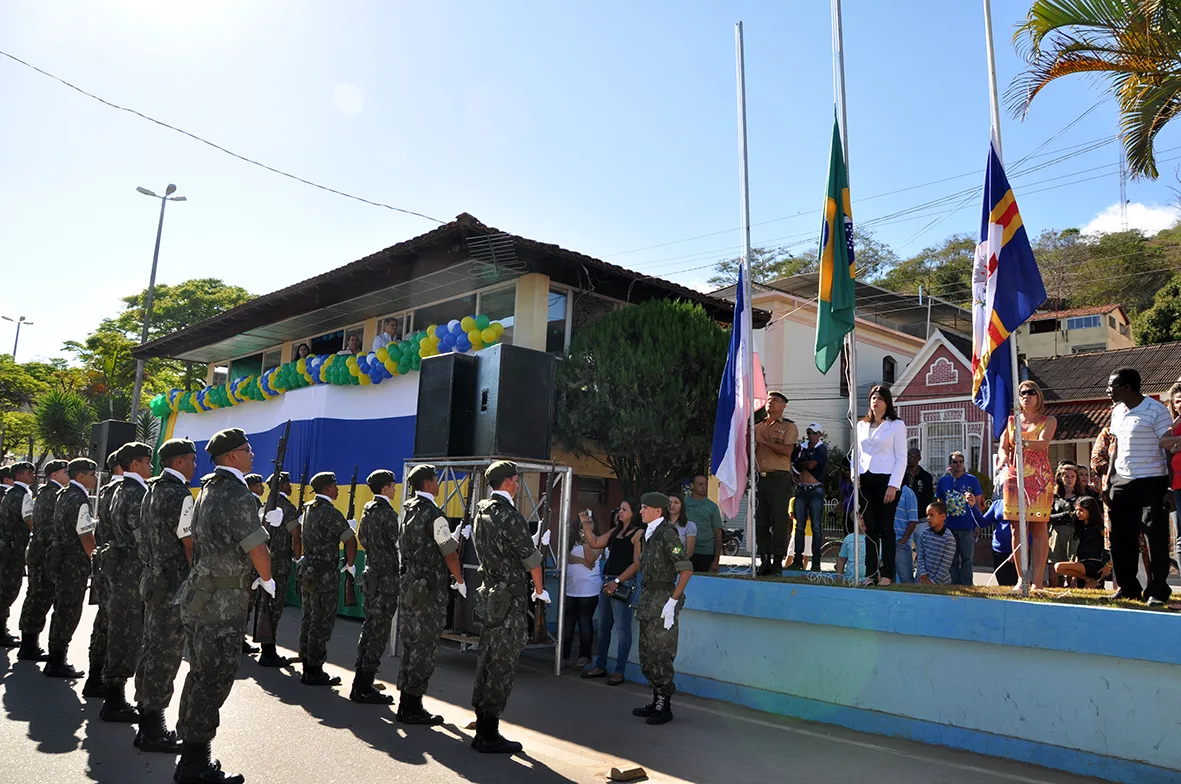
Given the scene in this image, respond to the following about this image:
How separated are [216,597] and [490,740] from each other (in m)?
2.06

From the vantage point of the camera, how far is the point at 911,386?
2961 cm

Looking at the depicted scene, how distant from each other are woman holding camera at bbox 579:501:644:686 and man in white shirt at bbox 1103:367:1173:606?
4015mm

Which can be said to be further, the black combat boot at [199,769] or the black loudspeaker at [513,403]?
the black loudspeaker at [513,403]

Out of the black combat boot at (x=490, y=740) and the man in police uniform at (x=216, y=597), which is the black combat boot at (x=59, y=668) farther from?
the black combat boot at (x=490, y=740)

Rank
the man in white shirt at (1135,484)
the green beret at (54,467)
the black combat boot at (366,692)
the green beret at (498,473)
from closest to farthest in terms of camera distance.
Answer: the man in white shirt at (1135,484), the green beret at (498,473), the black combat boot at (366,692), the green beret at (54,467)

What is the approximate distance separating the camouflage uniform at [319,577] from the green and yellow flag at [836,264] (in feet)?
17.0

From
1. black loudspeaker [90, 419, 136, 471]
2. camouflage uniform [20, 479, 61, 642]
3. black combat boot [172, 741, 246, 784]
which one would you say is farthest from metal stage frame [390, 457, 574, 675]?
black loudspeaker [90, 419, 136, 471]

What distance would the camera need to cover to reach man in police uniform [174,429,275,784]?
498 centimetres

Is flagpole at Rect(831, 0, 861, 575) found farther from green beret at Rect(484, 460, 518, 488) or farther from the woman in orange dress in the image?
green beret at Rect(484, 460, 518, 488)

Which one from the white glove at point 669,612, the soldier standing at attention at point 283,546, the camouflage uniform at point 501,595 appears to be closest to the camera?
the camouflage uniform at point 501,595

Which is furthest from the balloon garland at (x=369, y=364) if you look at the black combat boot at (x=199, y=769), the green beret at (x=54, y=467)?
the black combat boot at (x=199, y=769)

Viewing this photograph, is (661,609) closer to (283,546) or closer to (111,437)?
(283,546)

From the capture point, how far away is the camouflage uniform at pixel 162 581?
5852mm

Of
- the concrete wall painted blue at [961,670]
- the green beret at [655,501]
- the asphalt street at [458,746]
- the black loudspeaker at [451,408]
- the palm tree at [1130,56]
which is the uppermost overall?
the palm tree at [1130,56]
